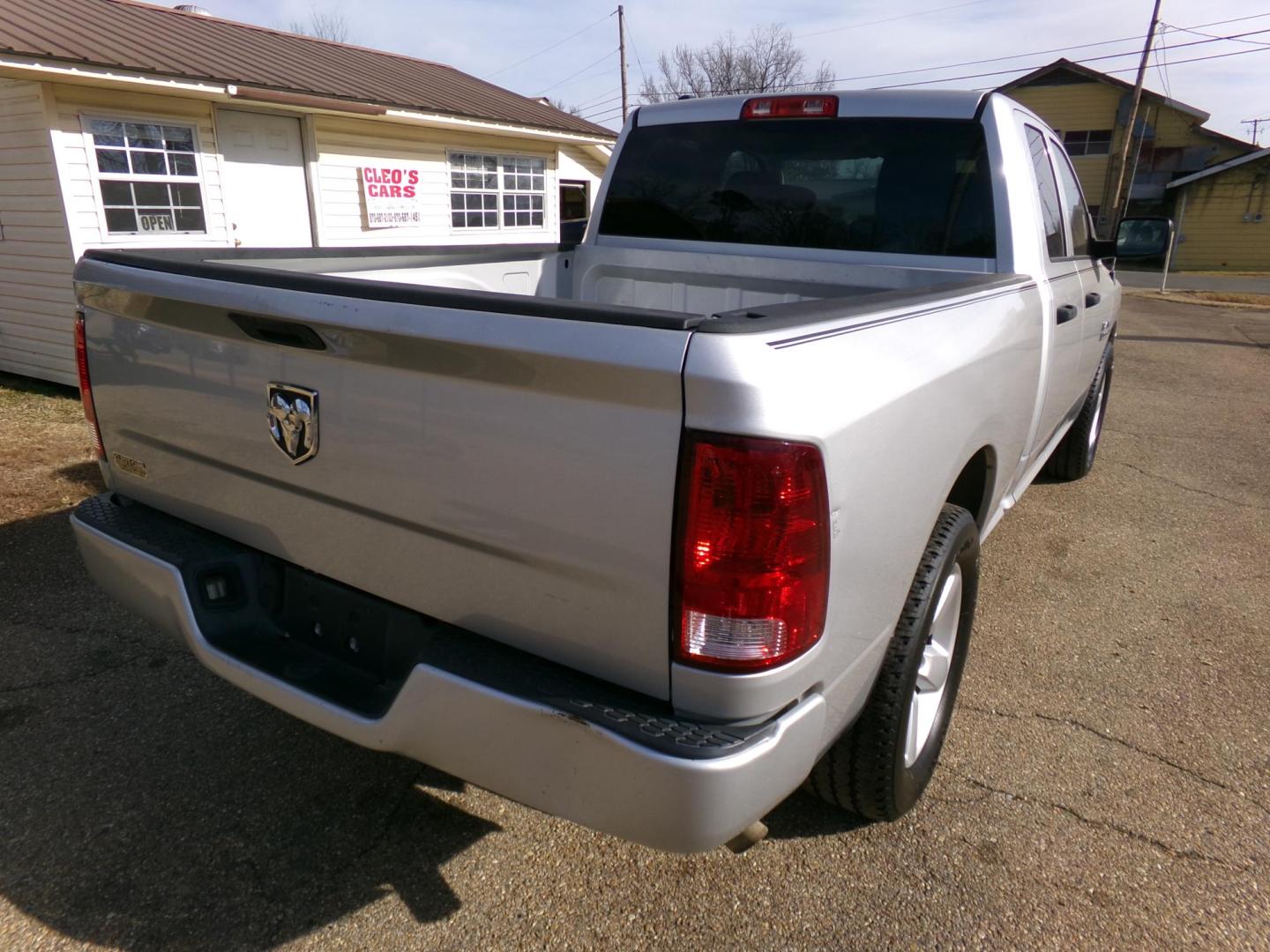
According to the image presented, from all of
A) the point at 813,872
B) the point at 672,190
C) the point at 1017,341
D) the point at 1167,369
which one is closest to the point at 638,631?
the point at 813,872

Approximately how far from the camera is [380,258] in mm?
3277

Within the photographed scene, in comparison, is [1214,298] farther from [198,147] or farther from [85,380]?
[85,380]

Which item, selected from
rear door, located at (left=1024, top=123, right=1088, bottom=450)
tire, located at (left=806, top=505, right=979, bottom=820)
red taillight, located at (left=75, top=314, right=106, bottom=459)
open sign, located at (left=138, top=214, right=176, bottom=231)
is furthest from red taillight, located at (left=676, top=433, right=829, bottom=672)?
open sign, located at (left=138, top=214, right=176, bottom=231)

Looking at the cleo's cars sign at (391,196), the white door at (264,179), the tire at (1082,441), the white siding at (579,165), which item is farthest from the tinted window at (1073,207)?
the white siding at (579,165)

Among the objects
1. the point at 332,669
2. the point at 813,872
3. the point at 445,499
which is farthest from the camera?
the point at 813,872

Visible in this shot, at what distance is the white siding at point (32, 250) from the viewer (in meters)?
7.21

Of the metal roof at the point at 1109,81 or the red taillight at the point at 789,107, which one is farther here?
the metal roof at the point at 1109,81

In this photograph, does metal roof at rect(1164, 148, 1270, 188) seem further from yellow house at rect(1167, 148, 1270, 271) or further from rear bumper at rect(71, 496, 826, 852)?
rear bumper at rect(71, 496, 826, 852)

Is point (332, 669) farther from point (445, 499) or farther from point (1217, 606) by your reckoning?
point (1217, 606)

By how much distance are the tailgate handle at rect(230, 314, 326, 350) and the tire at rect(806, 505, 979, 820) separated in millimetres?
1474

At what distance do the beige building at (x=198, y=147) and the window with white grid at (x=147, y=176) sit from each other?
0.01m

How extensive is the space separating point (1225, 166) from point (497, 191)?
32.5 m

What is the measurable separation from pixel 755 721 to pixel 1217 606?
10.9ft

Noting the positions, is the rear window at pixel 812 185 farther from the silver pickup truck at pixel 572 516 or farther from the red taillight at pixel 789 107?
the silver pickup truck at pixel 572 516
